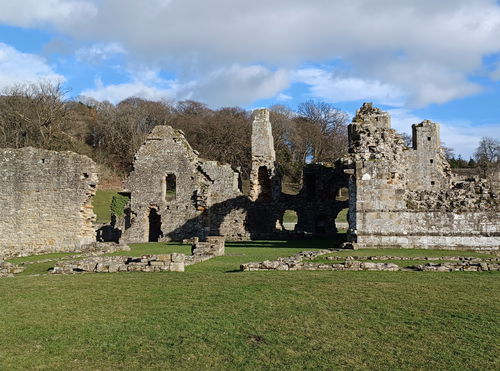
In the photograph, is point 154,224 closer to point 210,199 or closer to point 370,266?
point 210,199

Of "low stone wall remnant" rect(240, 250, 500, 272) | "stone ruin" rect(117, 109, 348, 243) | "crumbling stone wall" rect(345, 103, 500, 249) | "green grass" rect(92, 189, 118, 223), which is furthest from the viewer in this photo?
"green grass" rect(92, 189, 118, 223)

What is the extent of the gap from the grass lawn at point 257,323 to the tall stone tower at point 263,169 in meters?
18.3

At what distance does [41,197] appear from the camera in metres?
23.2

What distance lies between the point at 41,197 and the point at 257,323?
Answer: 1913cm

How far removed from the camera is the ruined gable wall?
910 inches

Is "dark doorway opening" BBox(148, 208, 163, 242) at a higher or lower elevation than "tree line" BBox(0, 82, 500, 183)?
lower

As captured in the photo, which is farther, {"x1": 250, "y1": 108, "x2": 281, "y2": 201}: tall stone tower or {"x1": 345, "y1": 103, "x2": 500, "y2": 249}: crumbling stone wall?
{"x1": 250, "y1": 108, "x2": 281, "y2": 201}: tall stone tower

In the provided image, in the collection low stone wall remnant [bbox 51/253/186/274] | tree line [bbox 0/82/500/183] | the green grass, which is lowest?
low stone wall remnant [bbox 51/253/186/274]

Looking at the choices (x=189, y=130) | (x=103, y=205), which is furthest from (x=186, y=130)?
(x=103, y=205)

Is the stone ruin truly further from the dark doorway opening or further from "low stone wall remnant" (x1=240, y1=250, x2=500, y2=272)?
"low stone wall remnant" (x1=240, y1=250, x2=500, y2=272)

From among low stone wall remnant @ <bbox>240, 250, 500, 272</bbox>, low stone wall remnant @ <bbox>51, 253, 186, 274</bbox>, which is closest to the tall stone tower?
low stone wall remnant @ <bbox>51, 253, 186, 274</bbox>

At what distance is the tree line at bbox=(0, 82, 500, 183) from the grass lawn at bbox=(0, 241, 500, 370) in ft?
126

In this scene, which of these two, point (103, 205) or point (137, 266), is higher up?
point (103, 205)

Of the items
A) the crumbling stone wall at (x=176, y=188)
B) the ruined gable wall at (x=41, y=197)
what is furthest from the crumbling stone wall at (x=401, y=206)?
the ruined gable wall at (x=41, y=197)
